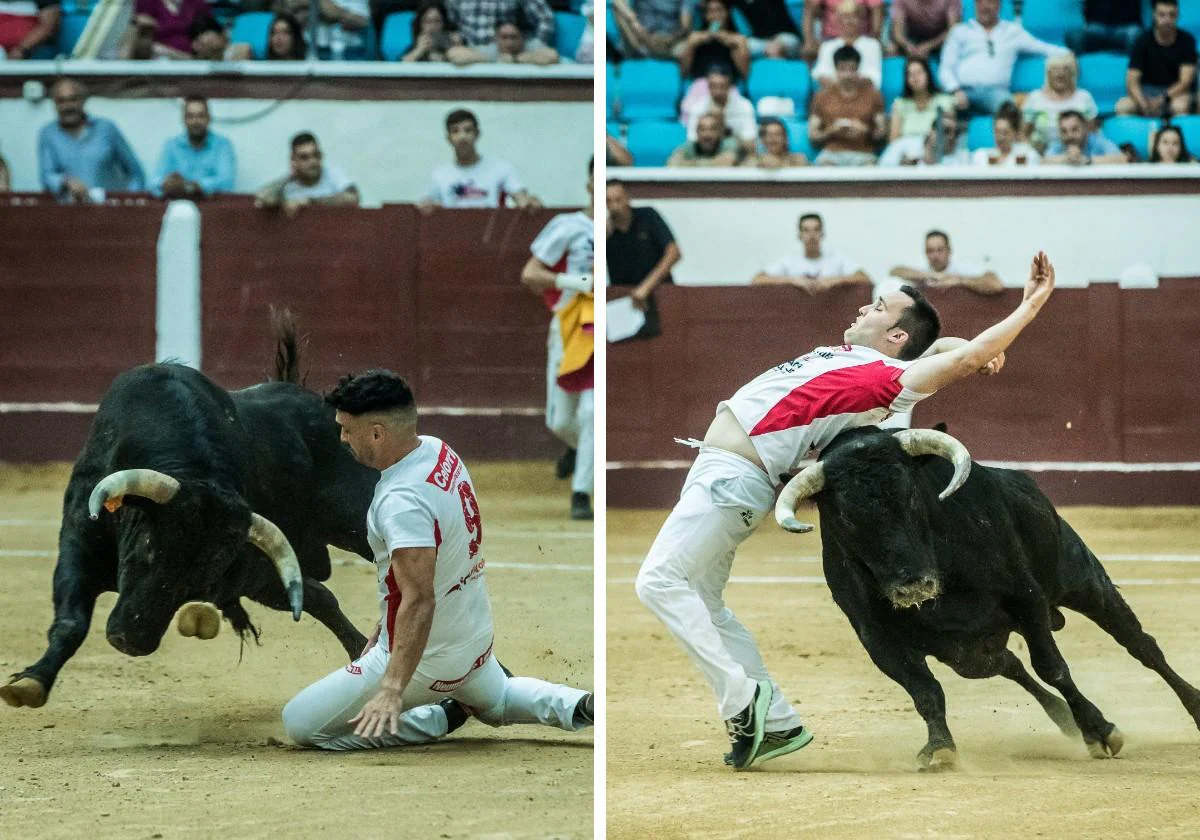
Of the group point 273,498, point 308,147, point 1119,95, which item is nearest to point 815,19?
point 1119,95

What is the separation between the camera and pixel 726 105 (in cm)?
952

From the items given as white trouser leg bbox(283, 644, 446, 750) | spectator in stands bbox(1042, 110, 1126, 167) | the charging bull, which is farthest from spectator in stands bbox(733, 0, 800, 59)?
white trouser leg bbox(283, 644, 446, 750)

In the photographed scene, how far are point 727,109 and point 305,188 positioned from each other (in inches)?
84.4

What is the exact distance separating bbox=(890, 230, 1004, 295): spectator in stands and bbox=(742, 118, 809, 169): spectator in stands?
0.76 m

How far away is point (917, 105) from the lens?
30.8 feet

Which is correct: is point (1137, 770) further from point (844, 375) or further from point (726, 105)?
point (726, 105)

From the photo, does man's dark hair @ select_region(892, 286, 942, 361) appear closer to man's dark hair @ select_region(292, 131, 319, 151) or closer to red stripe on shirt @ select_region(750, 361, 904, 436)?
red stripe on shirt @ select_region(750, 361, 904, 436)

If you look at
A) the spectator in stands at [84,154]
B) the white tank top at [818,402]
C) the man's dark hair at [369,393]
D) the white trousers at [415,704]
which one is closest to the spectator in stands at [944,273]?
the spectator in stands at [84,154]

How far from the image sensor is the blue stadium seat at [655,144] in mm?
9578

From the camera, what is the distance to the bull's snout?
12.5ft

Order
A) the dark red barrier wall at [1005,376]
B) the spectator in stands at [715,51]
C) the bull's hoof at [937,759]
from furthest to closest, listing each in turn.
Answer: the spectator in stands at [715,51], the dark red barrier wall at [1005,376], the bull's hoof at [937,759]

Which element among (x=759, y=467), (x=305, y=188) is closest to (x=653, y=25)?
(x=305, y=188)

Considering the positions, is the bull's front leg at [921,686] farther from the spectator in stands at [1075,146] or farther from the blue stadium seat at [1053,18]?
the blue stadium seat at [1053,18]

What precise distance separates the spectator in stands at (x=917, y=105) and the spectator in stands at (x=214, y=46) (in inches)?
129
